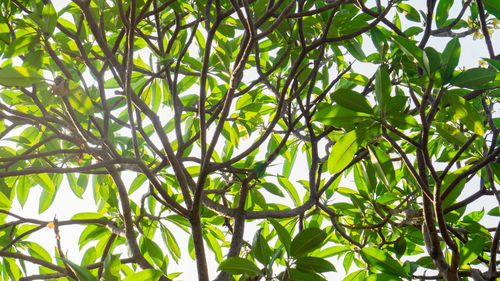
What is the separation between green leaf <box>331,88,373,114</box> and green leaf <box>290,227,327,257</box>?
24 cm

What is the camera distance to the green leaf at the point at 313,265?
2.79 ft

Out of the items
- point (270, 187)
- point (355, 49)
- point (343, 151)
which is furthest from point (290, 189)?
point (343, 151)

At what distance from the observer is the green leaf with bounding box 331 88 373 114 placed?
0.77 metres

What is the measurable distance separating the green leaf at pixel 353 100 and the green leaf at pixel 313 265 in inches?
11.2

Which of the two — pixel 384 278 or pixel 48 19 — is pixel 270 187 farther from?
pixel 48 19

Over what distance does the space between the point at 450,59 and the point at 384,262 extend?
46cm

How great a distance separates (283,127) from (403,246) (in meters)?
0.56

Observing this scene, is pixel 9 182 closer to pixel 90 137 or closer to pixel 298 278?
pixel 90 137

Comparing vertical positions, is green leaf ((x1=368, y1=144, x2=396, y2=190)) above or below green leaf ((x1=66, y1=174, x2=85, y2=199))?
below

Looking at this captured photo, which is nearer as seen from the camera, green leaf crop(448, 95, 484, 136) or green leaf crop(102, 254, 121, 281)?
green leaf crop(102, 254, 121, 281)

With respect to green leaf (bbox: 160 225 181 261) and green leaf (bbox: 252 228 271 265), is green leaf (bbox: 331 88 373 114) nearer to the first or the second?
green leaf (bbox: 252 228 271 265)

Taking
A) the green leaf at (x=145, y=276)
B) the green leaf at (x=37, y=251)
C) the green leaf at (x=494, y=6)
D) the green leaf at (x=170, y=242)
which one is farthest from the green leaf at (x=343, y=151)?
the green leaf at (x=37, y=251)

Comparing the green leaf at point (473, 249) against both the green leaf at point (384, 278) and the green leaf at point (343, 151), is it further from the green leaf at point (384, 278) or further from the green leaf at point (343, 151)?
the green leaf at point (343, 151)

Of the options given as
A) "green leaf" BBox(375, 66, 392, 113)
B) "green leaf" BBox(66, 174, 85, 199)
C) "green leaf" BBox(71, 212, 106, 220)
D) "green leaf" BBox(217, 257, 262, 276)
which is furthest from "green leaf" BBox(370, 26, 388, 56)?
"green leaf" BBox(66, 174, 85, 199)
